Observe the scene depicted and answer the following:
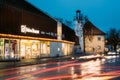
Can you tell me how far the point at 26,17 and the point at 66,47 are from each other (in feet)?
102

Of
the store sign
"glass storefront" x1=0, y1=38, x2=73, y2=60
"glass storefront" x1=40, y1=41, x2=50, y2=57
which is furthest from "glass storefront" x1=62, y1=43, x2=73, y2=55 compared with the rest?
the store sign

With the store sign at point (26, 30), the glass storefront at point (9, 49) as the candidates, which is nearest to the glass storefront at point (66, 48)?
the store sign at point (26, 30)

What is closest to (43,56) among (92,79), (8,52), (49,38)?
(49,38)

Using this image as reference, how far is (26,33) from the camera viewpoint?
52.7 metres

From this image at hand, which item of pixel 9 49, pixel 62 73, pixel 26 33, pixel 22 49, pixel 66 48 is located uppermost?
pixel 26 33

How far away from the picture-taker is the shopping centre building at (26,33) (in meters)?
46.8

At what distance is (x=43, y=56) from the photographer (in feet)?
208

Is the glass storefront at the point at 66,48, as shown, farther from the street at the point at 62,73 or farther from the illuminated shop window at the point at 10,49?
the street at the point at 62,73

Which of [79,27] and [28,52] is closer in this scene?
[28,52]

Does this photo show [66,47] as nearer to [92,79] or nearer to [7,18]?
[7,18]

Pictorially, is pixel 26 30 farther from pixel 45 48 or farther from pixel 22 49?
pixel 45 48

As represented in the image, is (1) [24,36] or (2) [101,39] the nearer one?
(1) [24,36]

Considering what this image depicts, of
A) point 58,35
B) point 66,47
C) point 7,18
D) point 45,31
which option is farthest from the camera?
point 66,47

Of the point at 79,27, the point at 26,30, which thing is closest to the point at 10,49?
the point at 26,30
